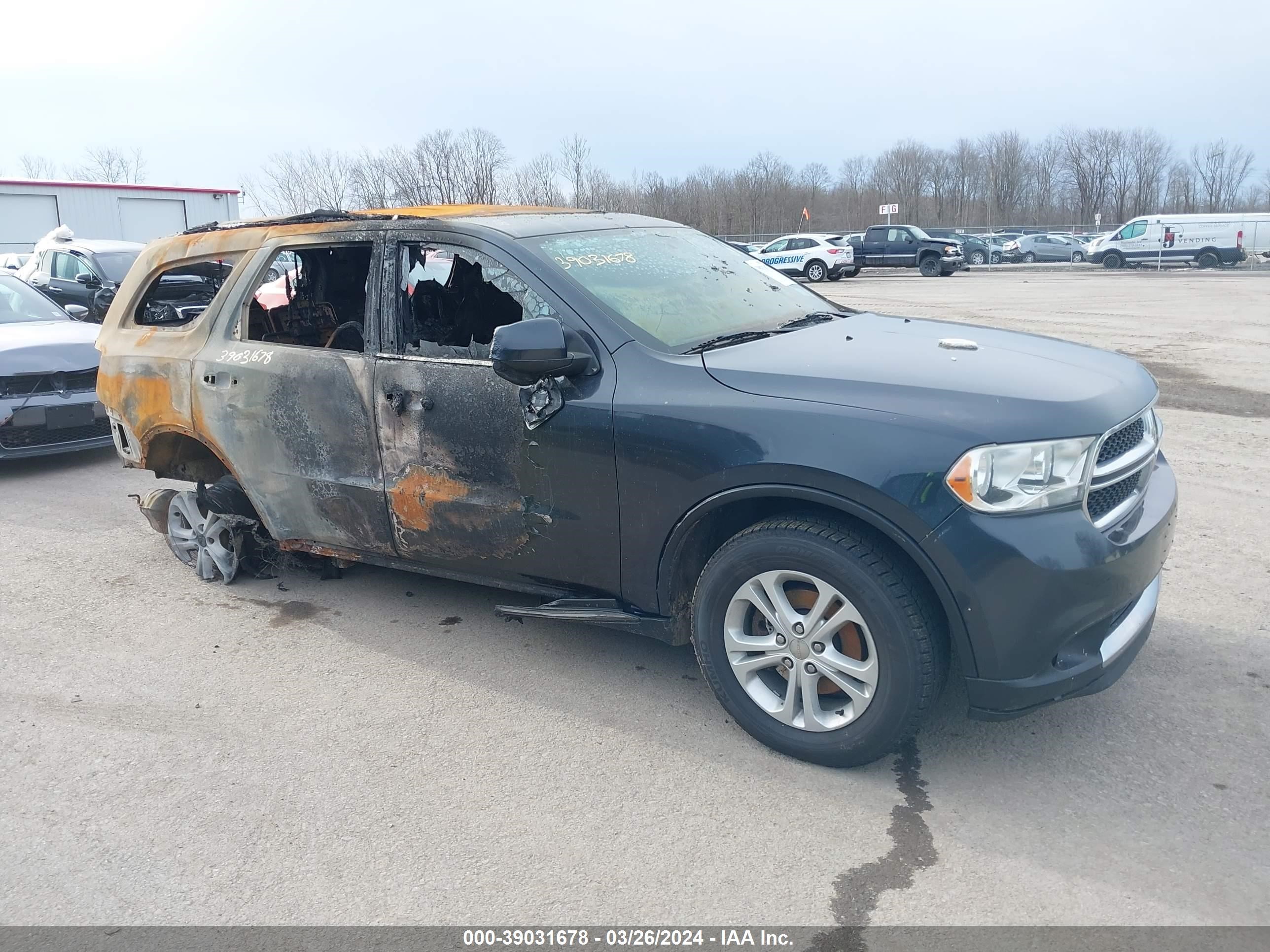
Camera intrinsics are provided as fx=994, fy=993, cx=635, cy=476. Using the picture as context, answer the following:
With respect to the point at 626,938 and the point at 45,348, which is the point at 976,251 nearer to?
the point at 45,348

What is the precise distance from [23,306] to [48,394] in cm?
187

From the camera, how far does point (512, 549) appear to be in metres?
4.02

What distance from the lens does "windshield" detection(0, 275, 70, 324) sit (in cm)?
908

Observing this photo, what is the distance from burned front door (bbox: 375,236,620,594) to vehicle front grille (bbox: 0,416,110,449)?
500cm

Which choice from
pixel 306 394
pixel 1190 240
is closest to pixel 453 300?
pixel 306 394

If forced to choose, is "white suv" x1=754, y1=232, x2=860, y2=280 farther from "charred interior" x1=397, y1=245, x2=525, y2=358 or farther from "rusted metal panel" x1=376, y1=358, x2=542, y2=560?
"rusted metal panel" x1=376, y1=358, x2=542, y2=560

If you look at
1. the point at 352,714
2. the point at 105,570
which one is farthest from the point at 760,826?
the point at 105,570

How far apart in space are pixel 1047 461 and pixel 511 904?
2.05 metres

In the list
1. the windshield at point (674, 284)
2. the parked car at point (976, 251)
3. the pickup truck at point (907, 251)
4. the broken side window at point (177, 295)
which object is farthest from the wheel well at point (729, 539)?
the parked car at point (976, 251)

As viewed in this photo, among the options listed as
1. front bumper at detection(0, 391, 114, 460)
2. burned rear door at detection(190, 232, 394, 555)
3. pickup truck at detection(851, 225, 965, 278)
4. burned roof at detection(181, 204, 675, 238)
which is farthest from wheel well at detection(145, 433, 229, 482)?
pickup truck at detection(851, 225, 965, 278)

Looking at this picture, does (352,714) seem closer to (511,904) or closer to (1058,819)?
(511,904)

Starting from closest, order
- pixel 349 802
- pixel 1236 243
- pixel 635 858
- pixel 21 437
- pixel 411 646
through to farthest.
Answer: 1. pixel 635 858
2. pixel 349 802
3. pixel 411 646
4. pixel 21 437
5. pixel 1236 243

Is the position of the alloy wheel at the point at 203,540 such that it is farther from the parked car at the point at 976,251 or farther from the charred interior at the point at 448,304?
the parked car at the point at 976,251

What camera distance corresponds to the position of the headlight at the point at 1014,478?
2.99 metres
